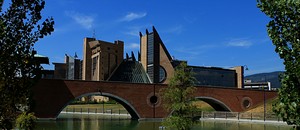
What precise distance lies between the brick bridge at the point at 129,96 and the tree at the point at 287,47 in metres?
38.8

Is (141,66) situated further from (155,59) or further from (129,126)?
(129,126)

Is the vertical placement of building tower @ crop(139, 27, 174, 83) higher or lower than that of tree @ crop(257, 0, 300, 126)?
higher

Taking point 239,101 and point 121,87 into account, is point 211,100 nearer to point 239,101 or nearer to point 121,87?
point 239,101

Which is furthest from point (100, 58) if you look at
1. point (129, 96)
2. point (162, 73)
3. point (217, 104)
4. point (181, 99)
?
point (181, 99)

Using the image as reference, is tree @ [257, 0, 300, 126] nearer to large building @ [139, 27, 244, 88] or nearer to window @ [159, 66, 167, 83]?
large building @ [139, 27, 244, 88]

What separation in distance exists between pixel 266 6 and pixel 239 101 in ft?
181

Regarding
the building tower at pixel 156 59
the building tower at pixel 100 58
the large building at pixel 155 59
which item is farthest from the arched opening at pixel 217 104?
the building tower at pixel 100 58

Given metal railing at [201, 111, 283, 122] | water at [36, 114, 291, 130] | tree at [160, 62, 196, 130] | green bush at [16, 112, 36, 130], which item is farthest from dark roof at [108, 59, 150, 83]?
green bush at [16, 112, 36, 130]

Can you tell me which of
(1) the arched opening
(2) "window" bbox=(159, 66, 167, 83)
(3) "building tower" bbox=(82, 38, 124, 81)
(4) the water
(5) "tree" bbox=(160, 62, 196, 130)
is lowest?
(4) the water

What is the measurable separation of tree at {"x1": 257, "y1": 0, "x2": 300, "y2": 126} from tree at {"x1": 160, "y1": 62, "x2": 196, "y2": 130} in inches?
690

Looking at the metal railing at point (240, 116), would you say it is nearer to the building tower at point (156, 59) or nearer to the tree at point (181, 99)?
the tree at point (181, 99)

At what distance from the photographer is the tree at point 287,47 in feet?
17.1

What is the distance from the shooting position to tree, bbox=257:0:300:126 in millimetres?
5211

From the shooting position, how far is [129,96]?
48.2 m
